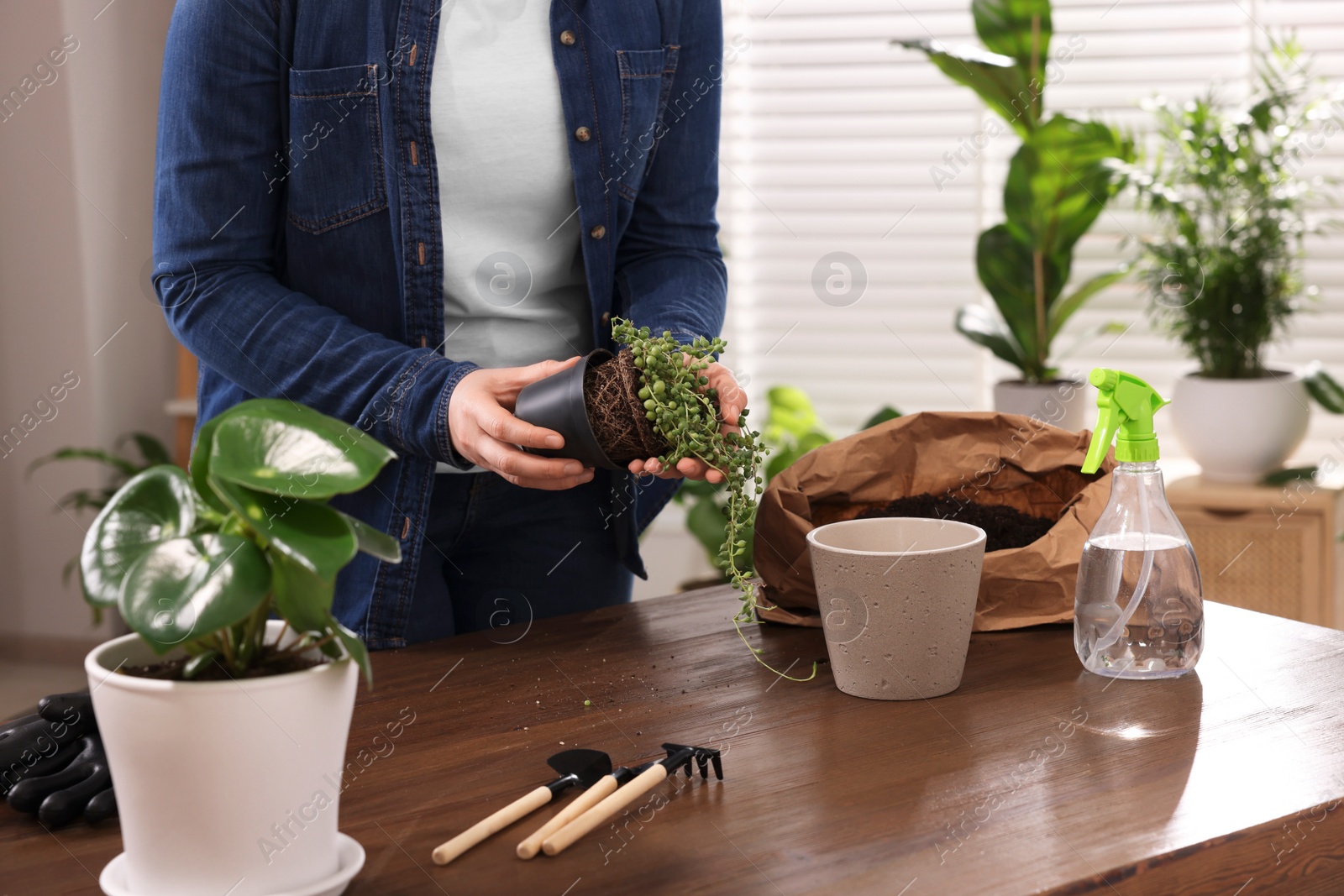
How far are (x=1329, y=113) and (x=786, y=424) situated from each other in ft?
4.15

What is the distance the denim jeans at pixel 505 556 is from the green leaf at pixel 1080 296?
154cm

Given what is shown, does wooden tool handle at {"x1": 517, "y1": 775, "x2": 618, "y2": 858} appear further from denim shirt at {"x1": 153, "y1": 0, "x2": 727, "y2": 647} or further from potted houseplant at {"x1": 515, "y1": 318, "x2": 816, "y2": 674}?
denim shirt at {"x1": 153, "y1": 0, "x2": 727, "y2": 647}

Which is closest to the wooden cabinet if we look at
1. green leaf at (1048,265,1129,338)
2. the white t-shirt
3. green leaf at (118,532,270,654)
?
green leaf at (1048,265,1129,338)

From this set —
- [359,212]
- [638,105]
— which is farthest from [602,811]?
[638,105]

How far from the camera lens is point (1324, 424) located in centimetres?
259

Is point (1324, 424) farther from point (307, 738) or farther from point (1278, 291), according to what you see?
point (307, 738)

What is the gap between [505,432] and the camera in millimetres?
984

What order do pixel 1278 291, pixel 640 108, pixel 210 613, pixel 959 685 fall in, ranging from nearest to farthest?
1. pixel 210 613
2. pixel 959 685
3. pixel 640 108
4. pixel 1278 291

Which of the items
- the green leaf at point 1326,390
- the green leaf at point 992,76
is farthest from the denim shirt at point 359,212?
the green leaf at point 1326,390

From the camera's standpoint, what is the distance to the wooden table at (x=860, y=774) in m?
0.65

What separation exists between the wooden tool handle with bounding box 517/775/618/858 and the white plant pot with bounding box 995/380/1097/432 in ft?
6.11

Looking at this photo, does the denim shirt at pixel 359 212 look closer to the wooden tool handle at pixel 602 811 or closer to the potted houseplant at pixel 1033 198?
the wooden tool handle at pixel 602 811

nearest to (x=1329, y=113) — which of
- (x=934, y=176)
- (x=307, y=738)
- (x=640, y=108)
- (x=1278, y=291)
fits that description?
(x=1278, y=291)

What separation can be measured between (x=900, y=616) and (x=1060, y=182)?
5.89 ft
